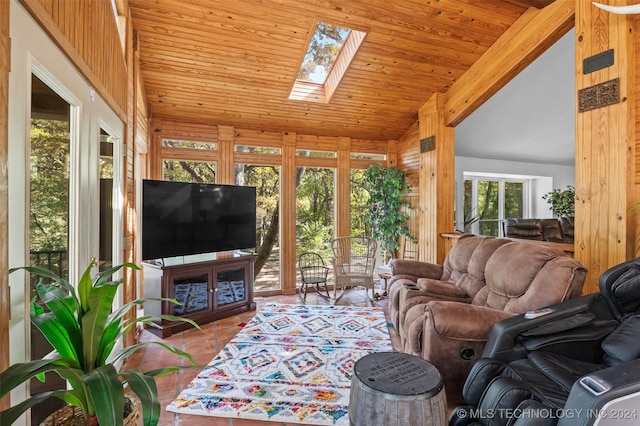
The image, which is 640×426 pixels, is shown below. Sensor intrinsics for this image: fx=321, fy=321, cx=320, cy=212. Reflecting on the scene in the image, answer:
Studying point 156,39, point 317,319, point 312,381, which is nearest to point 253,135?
point 156,39

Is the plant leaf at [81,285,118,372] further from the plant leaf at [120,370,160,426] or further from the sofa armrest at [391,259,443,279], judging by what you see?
the sofa armrest at [391,259,443,279]

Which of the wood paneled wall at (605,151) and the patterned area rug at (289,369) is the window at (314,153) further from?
the wood paneled wall at (605,151)

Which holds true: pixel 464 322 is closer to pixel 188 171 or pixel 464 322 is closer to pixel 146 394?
pixel 146 394

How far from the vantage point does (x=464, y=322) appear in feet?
6.39

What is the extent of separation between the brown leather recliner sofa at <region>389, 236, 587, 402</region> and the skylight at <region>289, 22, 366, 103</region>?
2.65 m

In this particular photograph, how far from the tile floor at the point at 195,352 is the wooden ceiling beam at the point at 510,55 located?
2.88 meters

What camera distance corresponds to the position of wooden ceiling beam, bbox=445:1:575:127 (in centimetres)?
295

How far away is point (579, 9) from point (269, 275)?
A: 4757 mm

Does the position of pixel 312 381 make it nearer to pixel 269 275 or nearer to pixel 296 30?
pixel 269 275

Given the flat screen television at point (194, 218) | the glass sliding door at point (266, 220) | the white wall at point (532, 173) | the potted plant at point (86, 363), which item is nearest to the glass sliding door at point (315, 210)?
the glass sliding door at point (266, 220)

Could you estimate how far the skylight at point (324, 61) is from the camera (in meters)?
3.75

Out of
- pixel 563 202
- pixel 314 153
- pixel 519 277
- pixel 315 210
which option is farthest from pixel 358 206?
pixel 563 202

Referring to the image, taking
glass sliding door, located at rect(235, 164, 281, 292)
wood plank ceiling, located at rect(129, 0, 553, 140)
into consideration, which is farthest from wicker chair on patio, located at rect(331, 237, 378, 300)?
wood plank ceiling, located at rect(129, 0, 553, 140)

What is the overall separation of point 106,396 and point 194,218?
3.05 m
